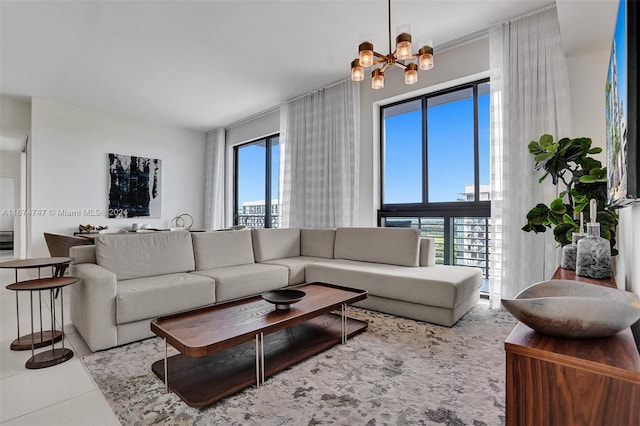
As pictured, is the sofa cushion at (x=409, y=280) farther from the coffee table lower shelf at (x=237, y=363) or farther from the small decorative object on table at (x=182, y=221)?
the small decorative object on table at (x=182, y=221)

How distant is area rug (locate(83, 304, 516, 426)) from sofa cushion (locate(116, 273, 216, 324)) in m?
0.23

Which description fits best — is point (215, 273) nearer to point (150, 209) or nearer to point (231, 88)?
point (231, 88)

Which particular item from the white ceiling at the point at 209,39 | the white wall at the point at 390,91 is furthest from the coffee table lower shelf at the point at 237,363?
the white ceiling at the point at 209,39

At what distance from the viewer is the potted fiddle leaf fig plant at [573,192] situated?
1.89m

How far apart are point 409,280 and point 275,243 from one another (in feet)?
6.04

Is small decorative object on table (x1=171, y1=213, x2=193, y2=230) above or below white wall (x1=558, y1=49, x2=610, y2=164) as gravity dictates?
below

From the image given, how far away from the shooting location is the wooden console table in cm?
71

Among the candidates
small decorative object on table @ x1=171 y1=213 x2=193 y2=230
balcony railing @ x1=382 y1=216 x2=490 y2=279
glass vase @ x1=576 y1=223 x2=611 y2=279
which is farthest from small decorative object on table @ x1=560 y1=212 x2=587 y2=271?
small decorative object on table @ x1=171 y1=213 x2=193 y2=230

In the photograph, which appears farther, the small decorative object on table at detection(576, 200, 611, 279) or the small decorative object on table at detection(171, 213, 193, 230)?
the small decorative object on table at detection(171, 213, 193, 230)

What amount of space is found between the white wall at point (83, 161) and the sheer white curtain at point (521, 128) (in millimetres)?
6023

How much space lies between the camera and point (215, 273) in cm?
306

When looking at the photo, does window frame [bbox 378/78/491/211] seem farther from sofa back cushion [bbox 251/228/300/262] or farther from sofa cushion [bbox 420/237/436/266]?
sofa back cushion [bbox 251/228/300/262]

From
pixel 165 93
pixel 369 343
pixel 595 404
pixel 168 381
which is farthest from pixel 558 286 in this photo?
pixel 165 93

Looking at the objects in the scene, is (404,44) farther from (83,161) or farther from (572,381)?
(83,161)
